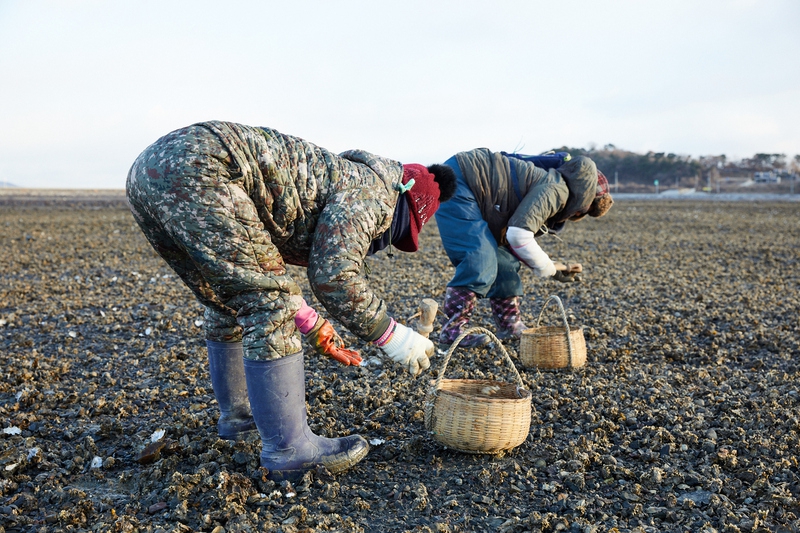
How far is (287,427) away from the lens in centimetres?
297

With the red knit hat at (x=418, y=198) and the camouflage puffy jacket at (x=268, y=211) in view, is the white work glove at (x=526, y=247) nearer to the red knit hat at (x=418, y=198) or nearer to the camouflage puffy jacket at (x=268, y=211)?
the red knit hat at (x=418, y=198)

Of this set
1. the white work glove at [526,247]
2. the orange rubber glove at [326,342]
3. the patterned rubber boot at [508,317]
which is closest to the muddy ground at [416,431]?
the patterned rubber boot at [508,317]

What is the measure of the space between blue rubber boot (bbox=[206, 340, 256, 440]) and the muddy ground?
0.41 ft

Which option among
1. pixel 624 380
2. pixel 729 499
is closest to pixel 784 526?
pixel 729 499

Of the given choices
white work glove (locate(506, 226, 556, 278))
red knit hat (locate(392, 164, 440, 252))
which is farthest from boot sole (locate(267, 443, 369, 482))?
white work glove (locate(506, 226, 556, 278))

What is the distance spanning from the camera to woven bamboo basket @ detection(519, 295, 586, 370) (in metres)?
4.83

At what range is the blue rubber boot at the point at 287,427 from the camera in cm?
284

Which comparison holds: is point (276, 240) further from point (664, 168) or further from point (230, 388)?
point (664, 168)

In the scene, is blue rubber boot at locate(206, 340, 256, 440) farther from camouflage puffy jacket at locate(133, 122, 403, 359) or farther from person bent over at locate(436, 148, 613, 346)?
person bent over at locate(436, 148, 613, 346)

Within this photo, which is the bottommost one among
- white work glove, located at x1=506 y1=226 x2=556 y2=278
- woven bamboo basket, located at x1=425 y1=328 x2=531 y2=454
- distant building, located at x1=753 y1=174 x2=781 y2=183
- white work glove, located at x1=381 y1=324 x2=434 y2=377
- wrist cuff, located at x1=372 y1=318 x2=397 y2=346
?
woven bamboo basket, located at x1=425 y1=328 x2=531 y2=454

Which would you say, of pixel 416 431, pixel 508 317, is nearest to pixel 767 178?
pixel 508 317

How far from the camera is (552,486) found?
3.07 meters

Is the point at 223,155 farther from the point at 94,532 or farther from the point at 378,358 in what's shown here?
the point at 378,358

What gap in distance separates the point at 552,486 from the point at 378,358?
2.27 meters
